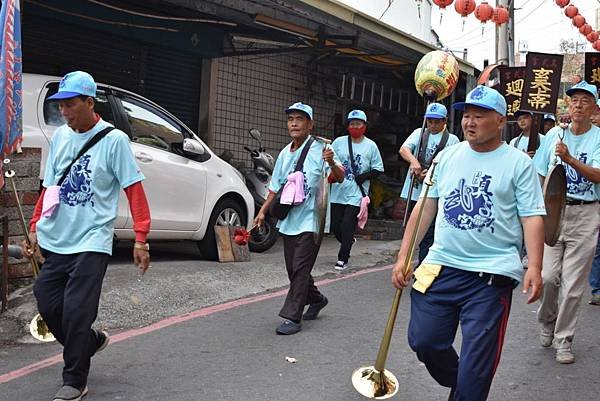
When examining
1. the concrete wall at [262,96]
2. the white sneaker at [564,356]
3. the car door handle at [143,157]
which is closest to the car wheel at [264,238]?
the car door handle at [143,157]

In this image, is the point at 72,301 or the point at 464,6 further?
the point at 464,6

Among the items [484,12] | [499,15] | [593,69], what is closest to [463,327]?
[593,69]

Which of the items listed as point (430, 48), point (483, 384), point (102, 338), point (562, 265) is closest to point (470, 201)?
point (483, 384)

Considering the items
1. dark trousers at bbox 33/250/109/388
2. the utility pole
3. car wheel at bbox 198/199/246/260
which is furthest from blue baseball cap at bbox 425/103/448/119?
the utility pole

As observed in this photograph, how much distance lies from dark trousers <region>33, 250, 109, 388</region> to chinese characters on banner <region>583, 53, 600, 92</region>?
5.01m

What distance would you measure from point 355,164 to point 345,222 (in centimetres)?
76

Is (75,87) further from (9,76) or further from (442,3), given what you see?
(442,3)

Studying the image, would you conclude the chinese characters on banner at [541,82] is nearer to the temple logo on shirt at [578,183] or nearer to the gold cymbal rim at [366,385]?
the temple logo on shirt at [578,183]

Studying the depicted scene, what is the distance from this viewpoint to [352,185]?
8.62m

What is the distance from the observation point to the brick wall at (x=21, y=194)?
238 inches

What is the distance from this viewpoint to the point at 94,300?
404cm

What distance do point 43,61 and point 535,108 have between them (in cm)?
626

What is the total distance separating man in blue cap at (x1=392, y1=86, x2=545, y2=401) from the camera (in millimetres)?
3359

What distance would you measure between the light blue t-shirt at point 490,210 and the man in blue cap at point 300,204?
223cm
